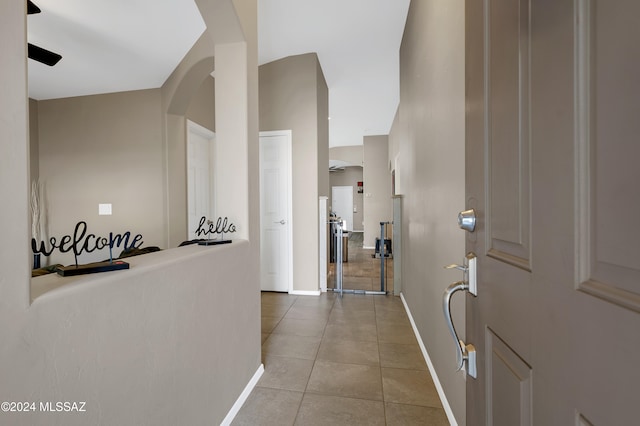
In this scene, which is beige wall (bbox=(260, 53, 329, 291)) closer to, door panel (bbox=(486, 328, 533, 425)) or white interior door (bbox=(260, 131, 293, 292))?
white interior door (bbox=(260, 131, 293, 292))

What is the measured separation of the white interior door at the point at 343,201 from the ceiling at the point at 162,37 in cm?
836

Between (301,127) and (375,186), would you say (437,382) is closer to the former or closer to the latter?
(301,127)

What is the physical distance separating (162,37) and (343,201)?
1038 cm

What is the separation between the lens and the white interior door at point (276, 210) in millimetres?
3715

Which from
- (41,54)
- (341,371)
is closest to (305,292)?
(341,371)

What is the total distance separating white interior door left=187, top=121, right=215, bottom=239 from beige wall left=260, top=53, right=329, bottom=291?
96 centimetres

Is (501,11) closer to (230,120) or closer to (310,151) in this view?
(230,120)

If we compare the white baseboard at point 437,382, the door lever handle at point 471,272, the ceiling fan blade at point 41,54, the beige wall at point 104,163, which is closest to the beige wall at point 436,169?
the white baseboard at point 437,382

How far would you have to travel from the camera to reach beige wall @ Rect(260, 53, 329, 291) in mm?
3623

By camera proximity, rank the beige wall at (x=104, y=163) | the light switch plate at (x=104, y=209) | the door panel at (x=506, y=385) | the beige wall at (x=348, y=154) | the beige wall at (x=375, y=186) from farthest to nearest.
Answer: the beige wall at (x=348, y=154) → the beige wall at (x=375, y=186) → the light switch plate at (x=104, y=209) → the beige wall at (x=104, y=163) → the door panel at (x=506, y=385)

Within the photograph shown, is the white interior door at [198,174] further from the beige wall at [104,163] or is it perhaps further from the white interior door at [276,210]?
the white interior door at [276,210]

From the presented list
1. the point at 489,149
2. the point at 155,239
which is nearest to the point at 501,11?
the point at 489,149

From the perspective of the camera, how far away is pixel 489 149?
2.14 ft

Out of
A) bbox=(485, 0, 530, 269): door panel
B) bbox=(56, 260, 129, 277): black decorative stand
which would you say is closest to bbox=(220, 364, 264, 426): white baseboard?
bbox=(56, 260, 129, 277): black decorative stand
